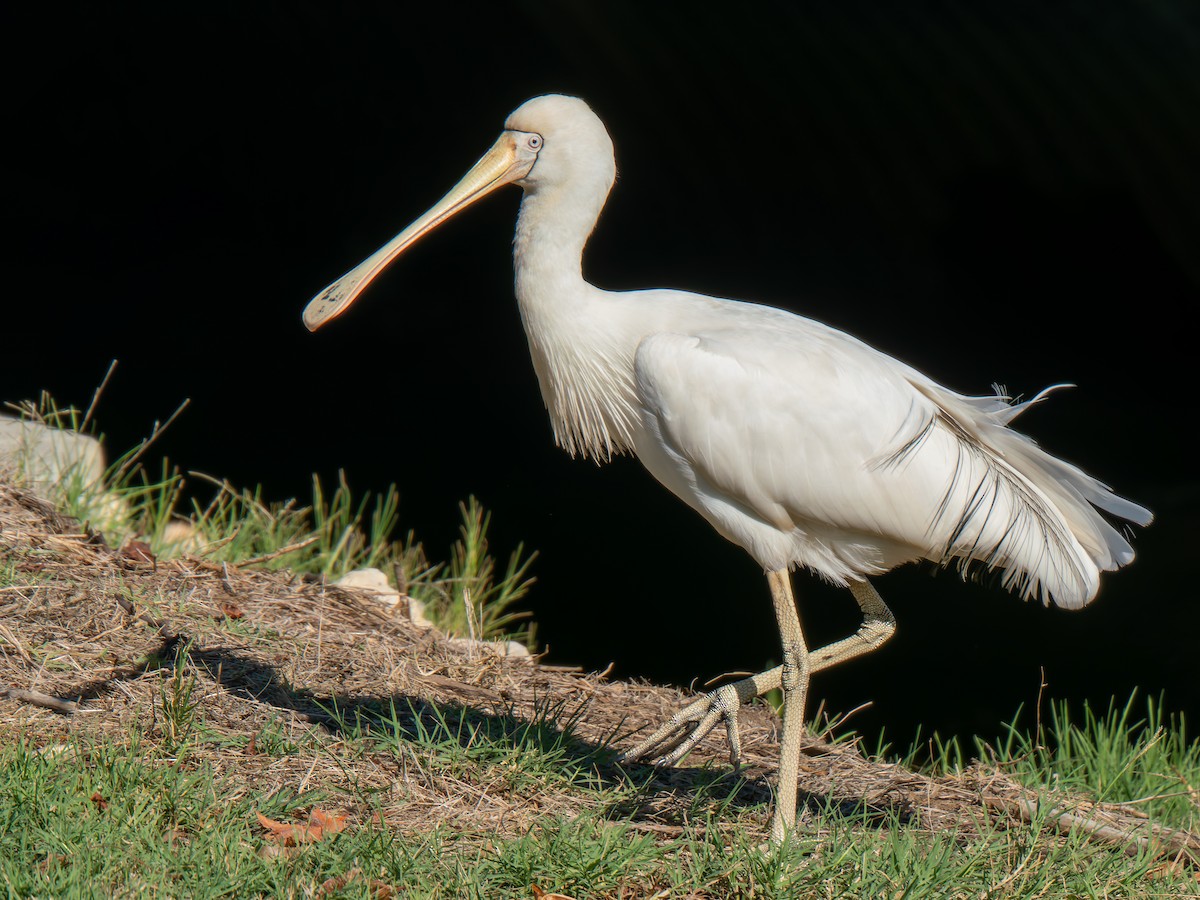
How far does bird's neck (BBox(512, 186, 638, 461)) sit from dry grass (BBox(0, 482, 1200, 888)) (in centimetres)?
102

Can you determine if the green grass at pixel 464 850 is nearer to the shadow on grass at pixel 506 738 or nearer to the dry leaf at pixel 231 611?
the shadow on grass at pixel 506 738

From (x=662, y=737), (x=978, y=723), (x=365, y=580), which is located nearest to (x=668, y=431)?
(x=662, y=737)

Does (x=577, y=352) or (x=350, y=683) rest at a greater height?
(x=577, y=352)

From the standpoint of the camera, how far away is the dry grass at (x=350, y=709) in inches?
164

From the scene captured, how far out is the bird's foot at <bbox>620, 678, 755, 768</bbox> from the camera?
444cm

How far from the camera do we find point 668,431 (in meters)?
4.32

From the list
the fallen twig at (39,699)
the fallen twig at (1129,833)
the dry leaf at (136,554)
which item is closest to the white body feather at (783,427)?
the fallen twig at (1129,833)

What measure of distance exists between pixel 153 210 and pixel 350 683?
→ 6.23m

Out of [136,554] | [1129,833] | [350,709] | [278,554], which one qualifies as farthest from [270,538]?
[1129,833]

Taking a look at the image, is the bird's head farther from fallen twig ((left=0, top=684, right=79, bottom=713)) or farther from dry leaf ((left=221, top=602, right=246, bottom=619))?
fallen twig ((left=0, top=684, right=79, bottom=713))

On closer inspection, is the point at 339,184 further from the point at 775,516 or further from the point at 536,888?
the point at 536,888

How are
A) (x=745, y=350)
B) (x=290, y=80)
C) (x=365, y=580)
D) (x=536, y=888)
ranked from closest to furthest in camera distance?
(x=536, y=888) → (x=745, y=350) → (x=365, y=580) → (x=290, y=80)

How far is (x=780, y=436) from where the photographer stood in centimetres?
429

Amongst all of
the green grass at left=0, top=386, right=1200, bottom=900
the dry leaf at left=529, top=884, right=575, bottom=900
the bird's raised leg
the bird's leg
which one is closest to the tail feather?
the bird's raised leg
